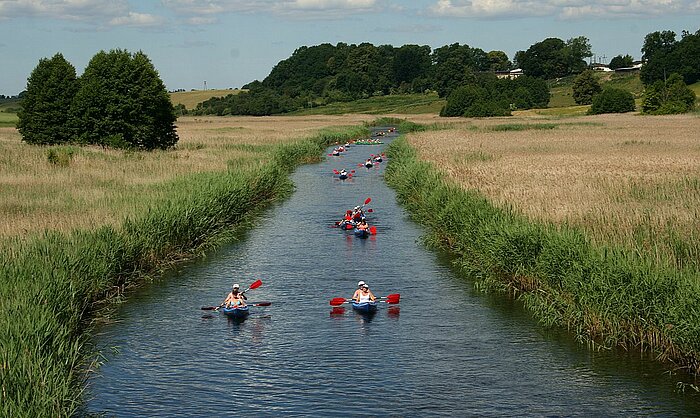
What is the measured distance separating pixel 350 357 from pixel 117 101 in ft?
138

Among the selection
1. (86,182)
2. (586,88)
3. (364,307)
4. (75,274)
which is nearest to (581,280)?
(364,307)

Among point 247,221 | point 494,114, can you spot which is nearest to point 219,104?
point 494,114

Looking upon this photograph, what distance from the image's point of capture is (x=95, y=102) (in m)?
54.7

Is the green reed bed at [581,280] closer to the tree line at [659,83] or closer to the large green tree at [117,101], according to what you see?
the large green tree at [117,101]

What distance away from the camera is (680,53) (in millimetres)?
140750

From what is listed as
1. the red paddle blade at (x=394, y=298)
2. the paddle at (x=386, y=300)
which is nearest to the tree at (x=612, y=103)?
the paddle at (x=386, y=300)

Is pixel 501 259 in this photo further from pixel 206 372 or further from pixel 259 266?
pixel 206 372

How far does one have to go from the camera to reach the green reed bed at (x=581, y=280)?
15008mm

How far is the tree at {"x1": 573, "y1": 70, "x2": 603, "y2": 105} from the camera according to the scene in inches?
5315

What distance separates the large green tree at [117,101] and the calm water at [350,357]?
31.8 m

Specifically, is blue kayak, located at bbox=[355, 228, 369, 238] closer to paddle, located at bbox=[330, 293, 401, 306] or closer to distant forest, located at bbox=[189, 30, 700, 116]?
paddle, located at bbox=[330, 293, 401, 306]

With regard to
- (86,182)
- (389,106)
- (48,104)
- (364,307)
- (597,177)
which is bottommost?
(389,106)

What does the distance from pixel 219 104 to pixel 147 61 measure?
12431 centimetres

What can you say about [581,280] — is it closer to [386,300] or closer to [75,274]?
[386,300]
